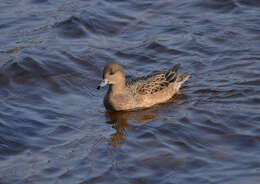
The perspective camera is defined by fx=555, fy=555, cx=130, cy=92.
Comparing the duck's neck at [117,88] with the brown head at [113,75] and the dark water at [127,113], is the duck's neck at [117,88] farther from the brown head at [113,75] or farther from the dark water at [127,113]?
the dark water at [127,113]

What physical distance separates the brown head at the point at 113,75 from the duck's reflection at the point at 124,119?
588mm

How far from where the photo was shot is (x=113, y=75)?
1052 centimetres

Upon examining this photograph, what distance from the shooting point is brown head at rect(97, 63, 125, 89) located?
34.2 ft

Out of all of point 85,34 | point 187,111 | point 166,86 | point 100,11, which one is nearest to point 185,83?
point 166,86

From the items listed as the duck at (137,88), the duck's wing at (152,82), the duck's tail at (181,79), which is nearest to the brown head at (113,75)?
the duck at (137,88)

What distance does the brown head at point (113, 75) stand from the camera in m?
10.4

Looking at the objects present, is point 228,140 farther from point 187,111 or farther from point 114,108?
point 114,108

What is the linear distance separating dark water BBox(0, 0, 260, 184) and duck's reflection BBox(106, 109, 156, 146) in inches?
0.8

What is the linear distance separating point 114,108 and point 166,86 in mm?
1219

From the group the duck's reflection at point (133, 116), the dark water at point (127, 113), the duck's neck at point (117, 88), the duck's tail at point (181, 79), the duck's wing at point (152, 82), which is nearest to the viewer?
the dark water at point (127, 113)

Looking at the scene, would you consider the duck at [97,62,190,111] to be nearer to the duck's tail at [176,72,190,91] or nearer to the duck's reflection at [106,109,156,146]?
the duck's tail at [176,72,190,91]

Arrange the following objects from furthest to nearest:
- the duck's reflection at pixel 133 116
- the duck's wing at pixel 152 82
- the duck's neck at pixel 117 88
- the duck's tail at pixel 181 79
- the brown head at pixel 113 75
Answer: the duck's tail at pixel 181 79 < the duck's wing at pixel 152 82 < the duck's neck at pixel 117 88 < the brown head at pixel 113 75 < the duck's reflection at pixel 133 116

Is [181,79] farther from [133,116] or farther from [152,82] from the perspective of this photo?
[133,116]

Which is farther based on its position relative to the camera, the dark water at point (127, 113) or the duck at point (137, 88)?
the duck at point (137, 88)
